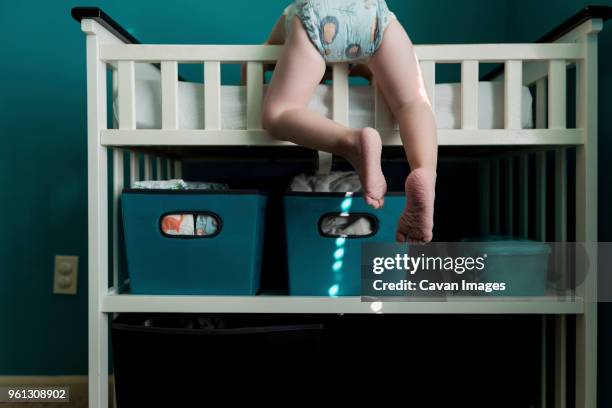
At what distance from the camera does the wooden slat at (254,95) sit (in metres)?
1.12

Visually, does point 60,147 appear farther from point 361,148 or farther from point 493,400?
point 493,400

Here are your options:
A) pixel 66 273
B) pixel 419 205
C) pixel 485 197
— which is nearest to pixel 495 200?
pixel 485 197

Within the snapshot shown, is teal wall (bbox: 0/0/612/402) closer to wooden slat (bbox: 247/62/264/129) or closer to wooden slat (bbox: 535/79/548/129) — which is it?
wooden slat (bbox: 535/79/548/129)

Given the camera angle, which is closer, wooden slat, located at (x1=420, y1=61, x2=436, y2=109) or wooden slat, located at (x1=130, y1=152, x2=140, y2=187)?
wooden slat, located at (x1=420, y1=61, x2=436, y2=109)

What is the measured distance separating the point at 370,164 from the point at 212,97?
383 millimetres

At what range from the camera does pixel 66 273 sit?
5.52 ft

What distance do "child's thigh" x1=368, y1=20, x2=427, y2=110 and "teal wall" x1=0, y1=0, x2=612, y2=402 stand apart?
64 cm

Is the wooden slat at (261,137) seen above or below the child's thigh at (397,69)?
below

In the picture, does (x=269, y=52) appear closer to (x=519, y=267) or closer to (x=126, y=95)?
(x=126, y=95)

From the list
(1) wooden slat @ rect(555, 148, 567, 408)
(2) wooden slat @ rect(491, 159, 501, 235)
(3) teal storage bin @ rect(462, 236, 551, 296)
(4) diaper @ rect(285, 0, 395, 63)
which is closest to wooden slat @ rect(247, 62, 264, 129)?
(4) diaper @ rect(285, 0, 395, 63)

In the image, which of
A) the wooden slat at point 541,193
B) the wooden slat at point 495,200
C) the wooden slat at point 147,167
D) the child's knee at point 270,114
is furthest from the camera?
the wooden slat at point 495,200

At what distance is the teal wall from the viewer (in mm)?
1663

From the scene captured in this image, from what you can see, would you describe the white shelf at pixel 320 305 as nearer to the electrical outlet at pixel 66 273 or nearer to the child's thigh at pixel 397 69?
the child's thigh at pixel 397 69

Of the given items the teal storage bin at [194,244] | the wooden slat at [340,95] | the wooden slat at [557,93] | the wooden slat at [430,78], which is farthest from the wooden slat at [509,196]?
the teal storage bin at [194,244]
